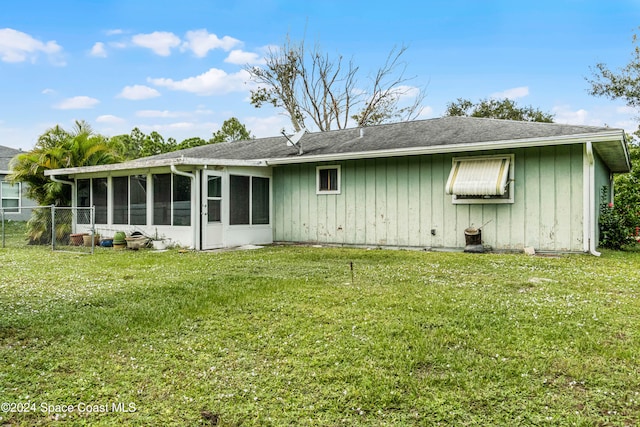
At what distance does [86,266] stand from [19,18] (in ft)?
Result: 21.6

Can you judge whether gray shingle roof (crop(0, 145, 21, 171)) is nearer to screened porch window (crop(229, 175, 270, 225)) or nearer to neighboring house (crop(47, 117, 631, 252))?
neighboring house (crop(47, 117, 631, 252))

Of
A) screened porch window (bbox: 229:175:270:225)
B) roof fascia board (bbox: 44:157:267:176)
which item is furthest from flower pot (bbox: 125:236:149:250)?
screened porch window (bbox: 229:175:270:225)

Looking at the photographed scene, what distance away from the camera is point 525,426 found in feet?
7.02

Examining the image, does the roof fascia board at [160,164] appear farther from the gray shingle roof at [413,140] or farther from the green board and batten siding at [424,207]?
the green board and batten siding at [424,207]

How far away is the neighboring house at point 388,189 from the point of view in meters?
8.45

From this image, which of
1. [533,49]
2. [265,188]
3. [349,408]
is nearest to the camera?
[349,408]

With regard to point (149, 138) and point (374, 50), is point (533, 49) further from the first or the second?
point (149, 138)

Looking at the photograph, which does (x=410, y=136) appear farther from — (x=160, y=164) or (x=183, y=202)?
(x=160, y=164)

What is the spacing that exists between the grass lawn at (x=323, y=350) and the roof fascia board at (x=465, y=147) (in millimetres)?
3011

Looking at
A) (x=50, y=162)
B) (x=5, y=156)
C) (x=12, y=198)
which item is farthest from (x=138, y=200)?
(x=5, y=156)

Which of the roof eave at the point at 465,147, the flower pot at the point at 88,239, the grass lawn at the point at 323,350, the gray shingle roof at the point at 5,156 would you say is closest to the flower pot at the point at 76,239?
the flower pot at the point at 88,239

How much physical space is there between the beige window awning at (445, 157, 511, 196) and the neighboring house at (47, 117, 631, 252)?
2 cm

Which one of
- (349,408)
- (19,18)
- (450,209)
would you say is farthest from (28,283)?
(450,209)

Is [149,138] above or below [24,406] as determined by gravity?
above
